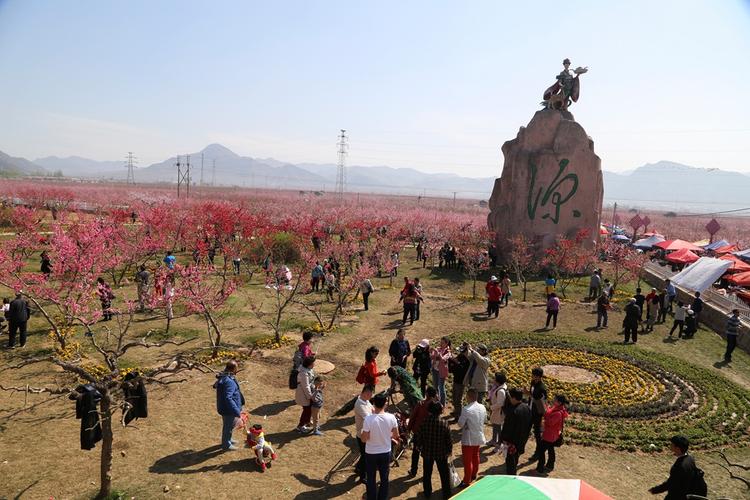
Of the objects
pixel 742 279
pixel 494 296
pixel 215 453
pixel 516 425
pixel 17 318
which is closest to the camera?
pixel 516 425

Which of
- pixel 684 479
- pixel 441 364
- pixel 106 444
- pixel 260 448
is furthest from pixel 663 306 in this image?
pixel 106 444

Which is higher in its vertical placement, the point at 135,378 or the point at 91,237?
the point at 91,237

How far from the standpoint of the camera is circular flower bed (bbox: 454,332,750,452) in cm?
954

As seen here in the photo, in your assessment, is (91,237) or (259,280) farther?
(259,280)

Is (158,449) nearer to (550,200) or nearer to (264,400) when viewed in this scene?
(264,400)

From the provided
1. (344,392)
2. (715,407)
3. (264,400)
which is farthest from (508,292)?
(264,400)

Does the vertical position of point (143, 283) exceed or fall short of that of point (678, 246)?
it falls short

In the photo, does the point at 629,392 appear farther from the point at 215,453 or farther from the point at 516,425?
the point at 215,453

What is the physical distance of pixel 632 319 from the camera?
15.3 metres

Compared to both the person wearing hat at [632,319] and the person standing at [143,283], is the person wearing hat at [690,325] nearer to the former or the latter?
the person wearing hat at [632,319]

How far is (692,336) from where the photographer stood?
1670cm

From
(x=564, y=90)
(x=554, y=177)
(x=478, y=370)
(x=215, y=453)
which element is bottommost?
(x=215, y=453)

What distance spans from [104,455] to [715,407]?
1211 centimetres

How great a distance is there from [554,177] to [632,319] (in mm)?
13759
